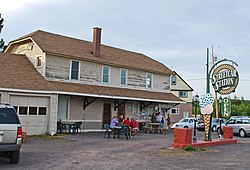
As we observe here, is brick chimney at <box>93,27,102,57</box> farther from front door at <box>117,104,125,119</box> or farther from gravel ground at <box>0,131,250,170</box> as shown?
gravel ground at <box>0,131,250,170</box>

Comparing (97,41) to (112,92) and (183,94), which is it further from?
(183,94)

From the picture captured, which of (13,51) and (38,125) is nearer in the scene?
(38,125)

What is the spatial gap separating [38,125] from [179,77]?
34865mm

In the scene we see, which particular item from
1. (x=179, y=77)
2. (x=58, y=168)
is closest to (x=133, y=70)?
(x=58, y=168)

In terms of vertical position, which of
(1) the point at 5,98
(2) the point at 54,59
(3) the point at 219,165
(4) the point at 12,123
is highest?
(2) the point at 54,59

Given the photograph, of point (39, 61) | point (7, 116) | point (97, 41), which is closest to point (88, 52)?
point (97, 41)

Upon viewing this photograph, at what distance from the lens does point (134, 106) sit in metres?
28.6

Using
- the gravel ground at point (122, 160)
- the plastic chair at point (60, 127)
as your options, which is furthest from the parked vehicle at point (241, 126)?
the gravel ground at point (122, 160)

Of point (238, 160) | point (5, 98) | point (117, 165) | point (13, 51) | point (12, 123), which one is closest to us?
point (12, 123)

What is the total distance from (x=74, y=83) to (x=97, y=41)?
16.0 ft

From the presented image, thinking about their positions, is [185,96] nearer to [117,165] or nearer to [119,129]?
[119,129]

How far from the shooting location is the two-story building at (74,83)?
66.9 feet

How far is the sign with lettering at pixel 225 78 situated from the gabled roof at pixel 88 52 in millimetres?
9755

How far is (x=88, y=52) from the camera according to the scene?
87.9 ft
